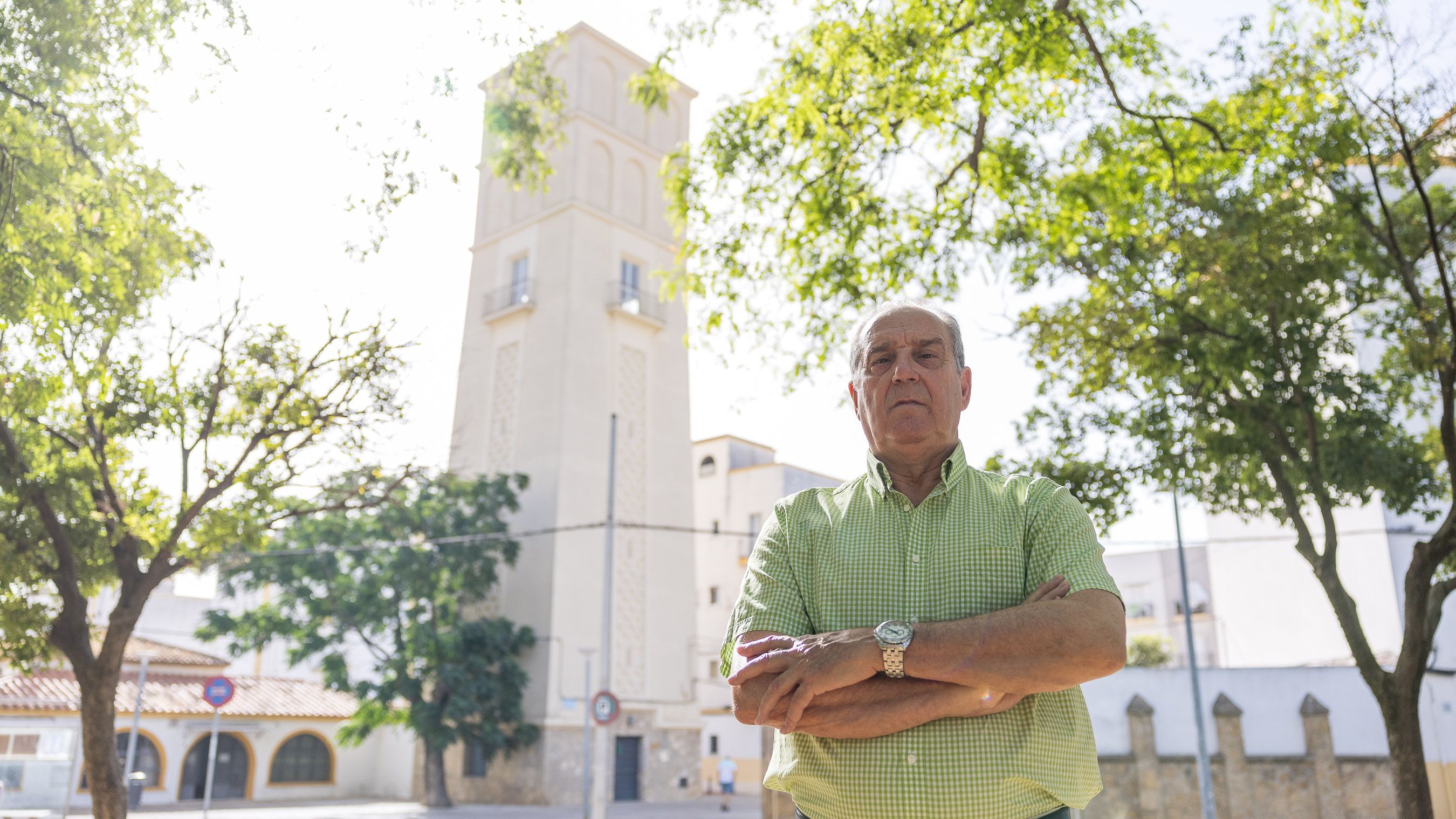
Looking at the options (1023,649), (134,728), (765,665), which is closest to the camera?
(1023,649)

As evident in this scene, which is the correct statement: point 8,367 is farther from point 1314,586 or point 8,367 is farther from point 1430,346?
point 1314,586

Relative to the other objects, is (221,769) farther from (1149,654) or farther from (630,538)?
(1149,654)

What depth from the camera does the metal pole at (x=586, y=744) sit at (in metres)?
22.4

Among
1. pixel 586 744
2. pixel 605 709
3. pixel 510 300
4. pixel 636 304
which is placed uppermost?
pixel 510 300

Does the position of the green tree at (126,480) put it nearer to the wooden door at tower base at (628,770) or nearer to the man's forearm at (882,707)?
the man's forearm at (882,707)

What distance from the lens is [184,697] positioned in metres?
28.6

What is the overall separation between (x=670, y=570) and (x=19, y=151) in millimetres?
26779

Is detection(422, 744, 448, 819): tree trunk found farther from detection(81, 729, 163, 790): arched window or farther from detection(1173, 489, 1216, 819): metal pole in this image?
detection(1173, 489, 1216, 819): metal pole

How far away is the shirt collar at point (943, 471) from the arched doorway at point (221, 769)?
3089 centimetres

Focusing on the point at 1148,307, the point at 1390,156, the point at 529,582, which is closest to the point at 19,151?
the point at 1148,307

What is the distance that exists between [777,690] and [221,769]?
32.2m

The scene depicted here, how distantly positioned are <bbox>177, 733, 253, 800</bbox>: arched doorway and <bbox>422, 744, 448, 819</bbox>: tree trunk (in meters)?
6.35

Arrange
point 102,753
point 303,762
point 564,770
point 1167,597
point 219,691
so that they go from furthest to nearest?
point 1167,597, point 303,762, point 564,770, point 219,691, point 102,753

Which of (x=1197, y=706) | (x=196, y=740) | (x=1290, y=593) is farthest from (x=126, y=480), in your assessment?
(x=1290, y=593)
